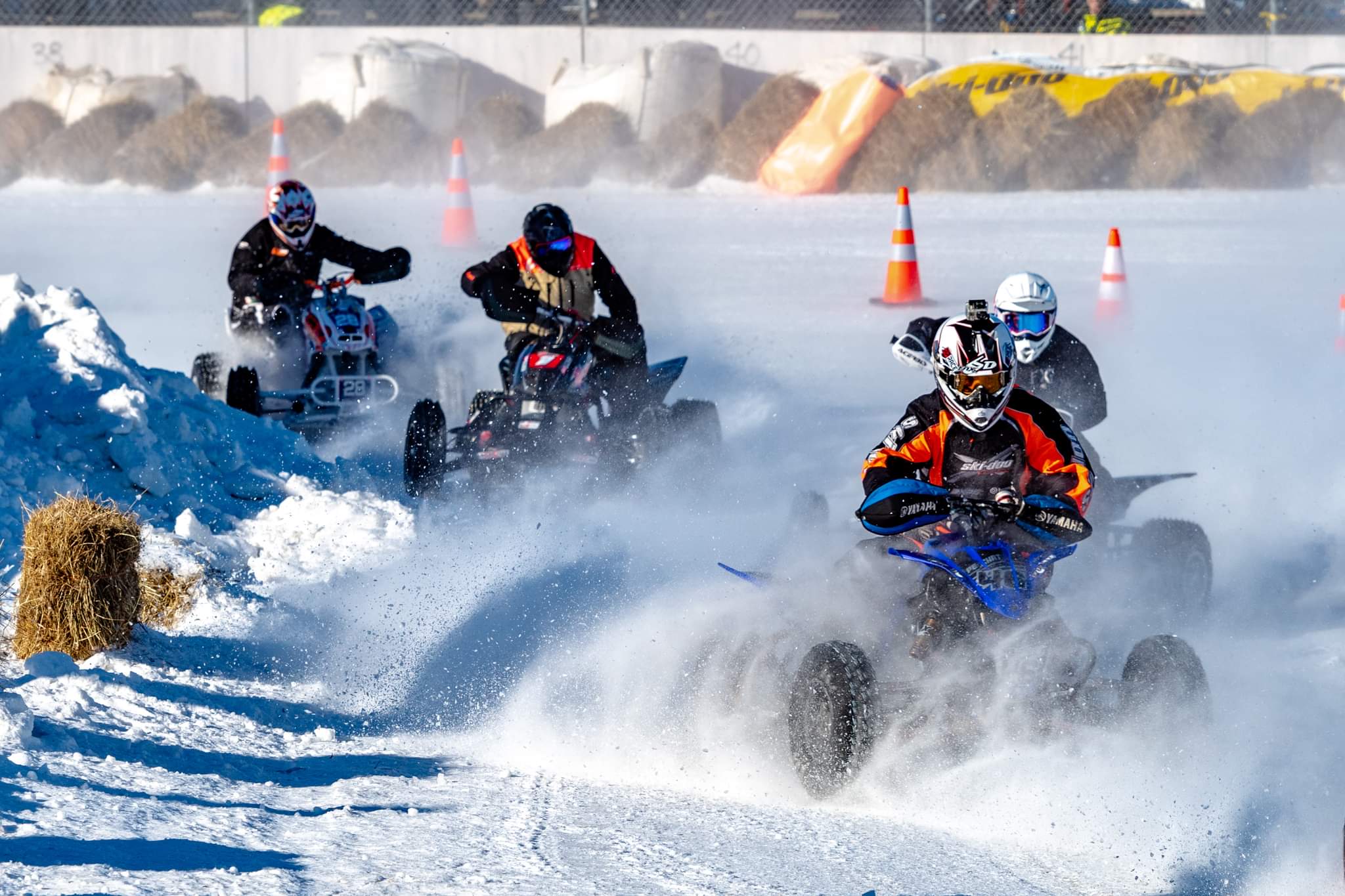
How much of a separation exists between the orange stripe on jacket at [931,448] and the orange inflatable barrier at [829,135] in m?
12.9

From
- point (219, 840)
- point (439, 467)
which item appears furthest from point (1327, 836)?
point (439, 467)

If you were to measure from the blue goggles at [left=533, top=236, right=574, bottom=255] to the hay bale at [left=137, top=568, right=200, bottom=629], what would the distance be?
11.0 feet

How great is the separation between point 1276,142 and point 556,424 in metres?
12.5

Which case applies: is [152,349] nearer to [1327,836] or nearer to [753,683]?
[753,683]

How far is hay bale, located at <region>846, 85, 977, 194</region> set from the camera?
1797 cm

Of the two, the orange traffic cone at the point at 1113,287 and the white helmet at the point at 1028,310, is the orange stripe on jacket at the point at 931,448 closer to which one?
the white helmet at the point at 1028,310

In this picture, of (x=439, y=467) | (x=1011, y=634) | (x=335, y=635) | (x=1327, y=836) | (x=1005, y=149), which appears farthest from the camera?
(x=1005, y=149)

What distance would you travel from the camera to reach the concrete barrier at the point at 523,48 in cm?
1947

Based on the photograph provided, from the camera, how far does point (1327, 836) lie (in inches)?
174

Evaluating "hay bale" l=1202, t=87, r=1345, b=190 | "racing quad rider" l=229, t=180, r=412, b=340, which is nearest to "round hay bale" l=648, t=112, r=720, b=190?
A: "hay bale" l=1202, t=87, r=1345, b=190

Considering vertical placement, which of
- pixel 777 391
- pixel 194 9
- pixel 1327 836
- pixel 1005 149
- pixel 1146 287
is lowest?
pixel 1327 836

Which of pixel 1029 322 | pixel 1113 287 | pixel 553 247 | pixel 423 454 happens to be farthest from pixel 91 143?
pixel 1029 322

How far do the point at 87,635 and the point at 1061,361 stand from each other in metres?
4.16

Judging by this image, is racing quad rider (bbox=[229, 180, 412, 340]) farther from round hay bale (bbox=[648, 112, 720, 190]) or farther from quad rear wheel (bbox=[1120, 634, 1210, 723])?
round hay bale (bbox=[648, 112, 720, 190])
